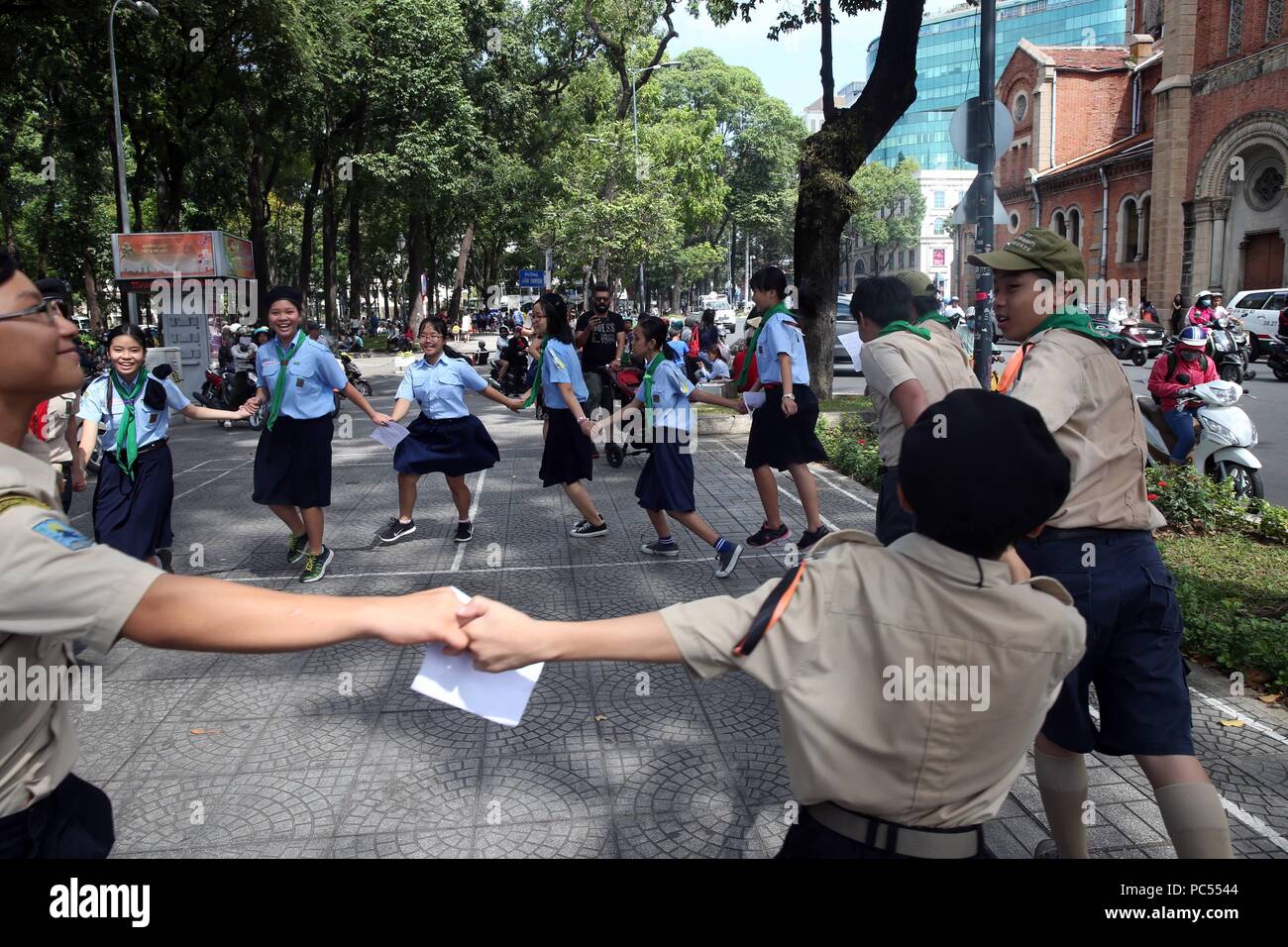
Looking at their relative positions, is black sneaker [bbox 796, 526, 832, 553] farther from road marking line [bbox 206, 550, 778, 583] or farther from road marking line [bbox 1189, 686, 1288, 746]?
road marking line [bbox 1189, 686, 1288, 746]

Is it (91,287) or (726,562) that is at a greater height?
(91,287)

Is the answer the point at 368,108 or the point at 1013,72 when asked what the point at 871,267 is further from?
the point at 368,108

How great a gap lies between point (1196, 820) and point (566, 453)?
5694 millimetres

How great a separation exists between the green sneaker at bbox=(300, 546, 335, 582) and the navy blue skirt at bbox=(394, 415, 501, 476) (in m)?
0.99

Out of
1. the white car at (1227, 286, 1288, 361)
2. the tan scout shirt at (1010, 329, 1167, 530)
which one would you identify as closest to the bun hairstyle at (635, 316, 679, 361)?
the tan scout shirt at (1010, 329, 1167, 530)

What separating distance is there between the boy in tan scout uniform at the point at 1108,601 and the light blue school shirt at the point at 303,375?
500 centimetres

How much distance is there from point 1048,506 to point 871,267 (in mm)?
103080

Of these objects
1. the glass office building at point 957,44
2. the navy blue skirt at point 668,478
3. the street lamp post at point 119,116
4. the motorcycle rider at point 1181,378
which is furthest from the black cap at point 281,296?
the glass office building at point 957,44

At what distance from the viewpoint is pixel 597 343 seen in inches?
483

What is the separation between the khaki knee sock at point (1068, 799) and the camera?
9.13ft

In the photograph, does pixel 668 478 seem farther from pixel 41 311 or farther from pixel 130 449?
pixel 41 311

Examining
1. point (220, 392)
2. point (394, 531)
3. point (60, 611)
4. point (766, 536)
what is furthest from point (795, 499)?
point (220, 392)

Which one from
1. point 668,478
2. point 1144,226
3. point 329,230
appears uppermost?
point 1144,226

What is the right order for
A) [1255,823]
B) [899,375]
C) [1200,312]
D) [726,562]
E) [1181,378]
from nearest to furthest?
[1255,823]
[899,375]
[726,562]
[1181,378]
[1200,312]
